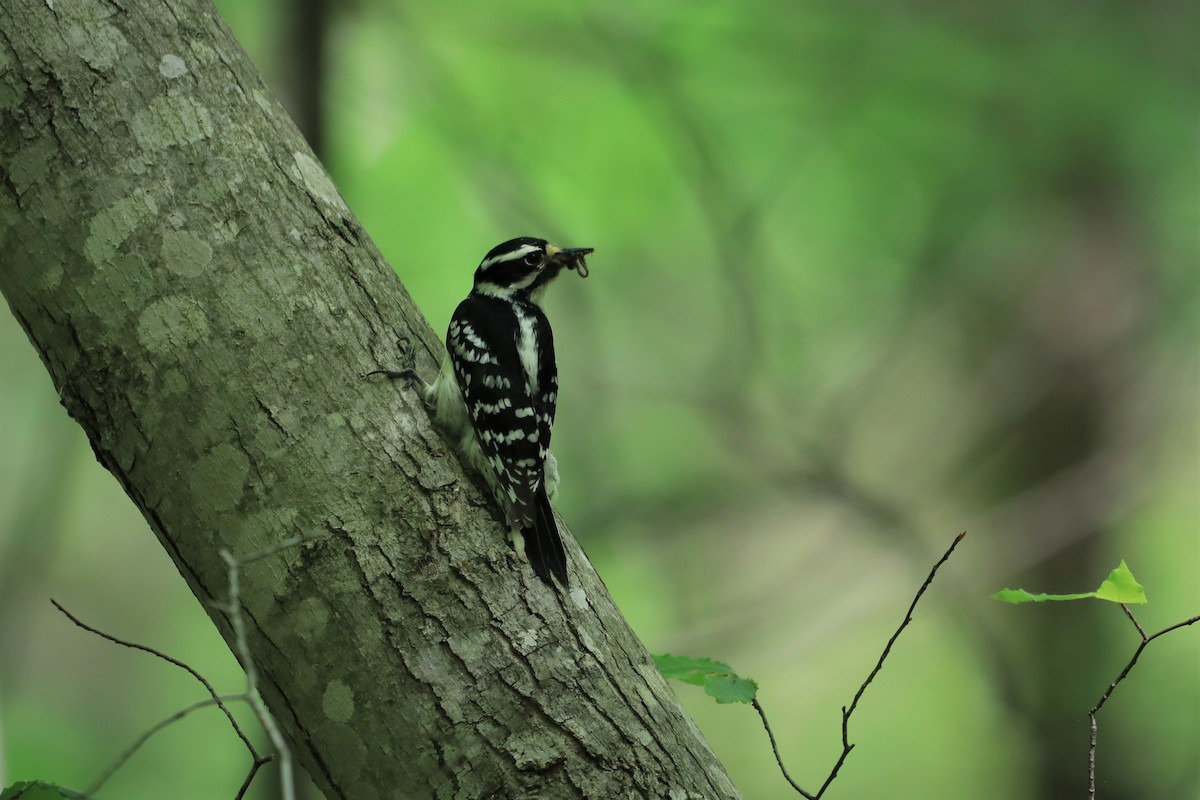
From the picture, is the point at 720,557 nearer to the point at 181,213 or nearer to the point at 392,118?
the point at 392,118

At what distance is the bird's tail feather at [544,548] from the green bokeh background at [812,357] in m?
2.79

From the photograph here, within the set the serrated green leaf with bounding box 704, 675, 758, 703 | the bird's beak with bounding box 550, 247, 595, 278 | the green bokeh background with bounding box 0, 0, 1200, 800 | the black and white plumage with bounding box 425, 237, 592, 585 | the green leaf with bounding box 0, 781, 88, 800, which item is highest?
the green bokeh background with bounding box 0, 0, 1200, 800

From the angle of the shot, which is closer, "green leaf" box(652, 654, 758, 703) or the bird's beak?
"green leaf" box(652, 654, 758, 703)

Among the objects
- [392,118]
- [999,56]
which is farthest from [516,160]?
[999,56]

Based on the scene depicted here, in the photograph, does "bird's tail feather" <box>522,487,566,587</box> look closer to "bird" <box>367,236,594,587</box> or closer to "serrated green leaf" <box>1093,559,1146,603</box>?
"bird" <box>367,236,594,587</box>

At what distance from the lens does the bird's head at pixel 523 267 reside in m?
2.46

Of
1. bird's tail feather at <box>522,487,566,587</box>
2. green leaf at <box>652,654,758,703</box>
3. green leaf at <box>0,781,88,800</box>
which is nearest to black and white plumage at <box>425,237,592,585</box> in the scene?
bird's tail feather at <box>522,487,566,587</box>

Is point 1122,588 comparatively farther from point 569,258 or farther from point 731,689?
point 569,258

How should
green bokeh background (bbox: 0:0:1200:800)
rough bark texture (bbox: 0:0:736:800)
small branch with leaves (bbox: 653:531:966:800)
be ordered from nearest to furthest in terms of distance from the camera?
rough bark texture (bbox: 0:0:736:800), small branch with leaves (bbox: 653:531:966:800), green bokeh background (bbox: 0:0:1200:800)

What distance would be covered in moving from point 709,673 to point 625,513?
315 centimetres

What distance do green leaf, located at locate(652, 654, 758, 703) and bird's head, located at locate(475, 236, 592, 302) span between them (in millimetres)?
1028

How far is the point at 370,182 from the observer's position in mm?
4410

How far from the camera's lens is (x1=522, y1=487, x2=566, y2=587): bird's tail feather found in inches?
65.1

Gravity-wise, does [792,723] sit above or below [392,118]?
below
